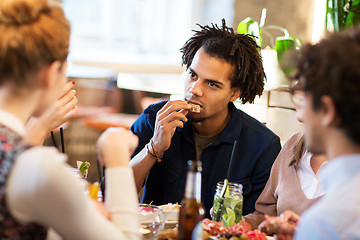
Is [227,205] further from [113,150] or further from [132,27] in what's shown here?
[132,27]

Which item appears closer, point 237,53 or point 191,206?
point 191,206

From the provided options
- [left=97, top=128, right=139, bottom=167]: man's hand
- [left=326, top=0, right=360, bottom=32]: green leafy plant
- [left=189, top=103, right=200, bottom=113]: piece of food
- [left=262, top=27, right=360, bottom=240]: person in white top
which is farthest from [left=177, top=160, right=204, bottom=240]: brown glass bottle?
[left=326, top=0, right=360, bottom=32]: green leafy plant

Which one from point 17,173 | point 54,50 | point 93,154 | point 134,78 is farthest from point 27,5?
point 93,154

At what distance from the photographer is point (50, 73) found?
3.61ft

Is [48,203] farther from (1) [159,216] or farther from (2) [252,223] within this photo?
(2) [252,223]

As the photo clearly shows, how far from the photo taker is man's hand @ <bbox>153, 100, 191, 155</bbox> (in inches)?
86.1

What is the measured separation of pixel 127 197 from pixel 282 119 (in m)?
1.84

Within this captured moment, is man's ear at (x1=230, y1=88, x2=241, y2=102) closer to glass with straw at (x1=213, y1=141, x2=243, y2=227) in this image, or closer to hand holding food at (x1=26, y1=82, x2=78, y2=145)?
glass with straw at (x1=213, y1=141, x2=243, y2=227)

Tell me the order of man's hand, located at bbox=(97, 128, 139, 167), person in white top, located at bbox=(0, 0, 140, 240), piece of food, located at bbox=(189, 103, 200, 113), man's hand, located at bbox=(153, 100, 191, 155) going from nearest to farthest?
person in white top, located at bbox=(0, 0, 140, 240) → man's hand, located at bbox=(97, 128, 139, 167) → man's hand, located at bbox=(153, 100, 191, 155) → piece of food, located at bbox=(189, 103, 200, 113)

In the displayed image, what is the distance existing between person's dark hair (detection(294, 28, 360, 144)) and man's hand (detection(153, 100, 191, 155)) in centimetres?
114

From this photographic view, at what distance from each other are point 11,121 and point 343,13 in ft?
7.96

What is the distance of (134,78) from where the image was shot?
4148 mm

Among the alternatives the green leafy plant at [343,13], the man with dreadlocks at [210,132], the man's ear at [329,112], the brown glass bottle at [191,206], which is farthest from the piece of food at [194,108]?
the man's ear at [329,112]

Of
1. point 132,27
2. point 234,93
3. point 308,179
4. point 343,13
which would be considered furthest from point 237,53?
point 132,27
